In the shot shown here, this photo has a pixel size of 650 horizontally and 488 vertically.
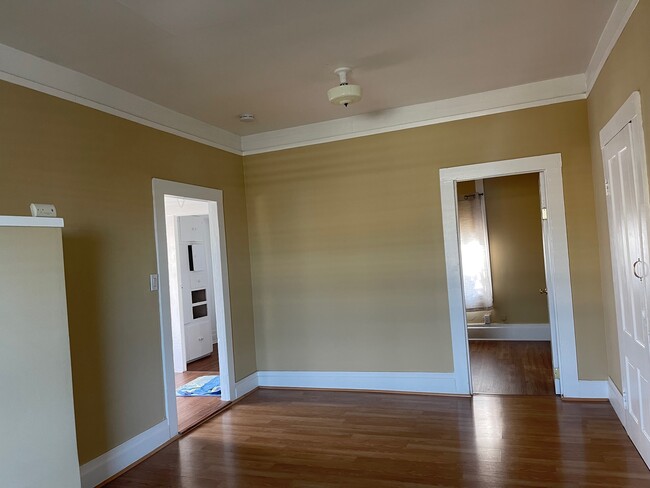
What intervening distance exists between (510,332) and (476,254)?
116 cm

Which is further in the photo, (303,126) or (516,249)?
(516,249)

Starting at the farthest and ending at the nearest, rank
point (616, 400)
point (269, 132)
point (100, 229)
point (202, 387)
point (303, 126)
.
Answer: point (202, 387)
point (269, 132)
point (303, 126)
point (616, 400)
point (100, 229)

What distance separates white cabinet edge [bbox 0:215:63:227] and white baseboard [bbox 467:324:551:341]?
17.0 feet

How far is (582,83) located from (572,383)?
2.42 metres

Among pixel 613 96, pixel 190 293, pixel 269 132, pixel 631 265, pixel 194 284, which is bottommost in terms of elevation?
pixel 190 293

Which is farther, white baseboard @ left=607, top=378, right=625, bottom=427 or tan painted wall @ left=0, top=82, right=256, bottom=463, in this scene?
white baseboard @ left=607, top=378, right=625, bottom=427

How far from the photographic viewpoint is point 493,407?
361 cm

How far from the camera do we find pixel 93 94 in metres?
2.96

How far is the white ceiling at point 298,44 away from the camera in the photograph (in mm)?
2252

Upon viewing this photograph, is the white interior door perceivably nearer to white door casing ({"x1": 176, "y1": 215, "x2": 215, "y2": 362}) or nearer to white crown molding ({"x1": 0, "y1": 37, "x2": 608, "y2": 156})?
white crown molding ({"x1": 0, "y1": 37, "x2": 608, "y2": 156})

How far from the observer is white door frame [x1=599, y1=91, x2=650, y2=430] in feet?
A: 7.23

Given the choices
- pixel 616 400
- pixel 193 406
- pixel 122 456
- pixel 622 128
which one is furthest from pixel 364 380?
pixel 622 128

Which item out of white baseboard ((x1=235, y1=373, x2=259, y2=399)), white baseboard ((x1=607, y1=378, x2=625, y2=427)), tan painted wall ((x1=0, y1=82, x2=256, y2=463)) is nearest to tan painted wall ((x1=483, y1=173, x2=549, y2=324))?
white baseboard ((x1=607, y1=378, x2=625, y2=427))

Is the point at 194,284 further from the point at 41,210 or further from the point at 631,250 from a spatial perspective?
the point at 631,250
